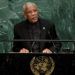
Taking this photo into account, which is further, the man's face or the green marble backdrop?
the green marble backdrop

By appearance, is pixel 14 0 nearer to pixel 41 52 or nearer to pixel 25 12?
pixel 25 12

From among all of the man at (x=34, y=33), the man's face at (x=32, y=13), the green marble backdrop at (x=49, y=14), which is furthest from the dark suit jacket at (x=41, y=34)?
the green marble backdrop at (x=49, y=14)

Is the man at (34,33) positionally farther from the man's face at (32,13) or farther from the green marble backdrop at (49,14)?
the green marble backdrop at (49,14)

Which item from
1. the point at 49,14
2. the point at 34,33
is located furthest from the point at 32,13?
the point at 49,14

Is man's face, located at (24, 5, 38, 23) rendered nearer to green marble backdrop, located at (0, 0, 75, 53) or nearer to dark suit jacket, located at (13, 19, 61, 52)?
dark suit jacket, located at (13, 19, 61, 52)

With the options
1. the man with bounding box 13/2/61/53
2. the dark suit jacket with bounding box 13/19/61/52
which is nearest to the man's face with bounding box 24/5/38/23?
the man with bounding box 13/2/61/53

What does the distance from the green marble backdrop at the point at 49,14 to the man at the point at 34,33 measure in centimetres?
124

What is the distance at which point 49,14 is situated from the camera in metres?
7.11

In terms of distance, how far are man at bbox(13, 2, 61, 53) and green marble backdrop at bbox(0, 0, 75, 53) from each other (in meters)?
1.24

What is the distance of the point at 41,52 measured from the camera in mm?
5402

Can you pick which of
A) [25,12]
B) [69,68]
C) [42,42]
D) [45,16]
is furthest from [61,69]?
[45,16]

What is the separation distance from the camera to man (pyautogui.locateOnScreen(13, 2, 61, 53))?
5539 mm

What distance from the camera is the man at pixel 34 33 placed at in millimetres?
5539

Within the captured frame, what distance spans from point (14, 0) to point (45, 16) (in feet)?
1.84
